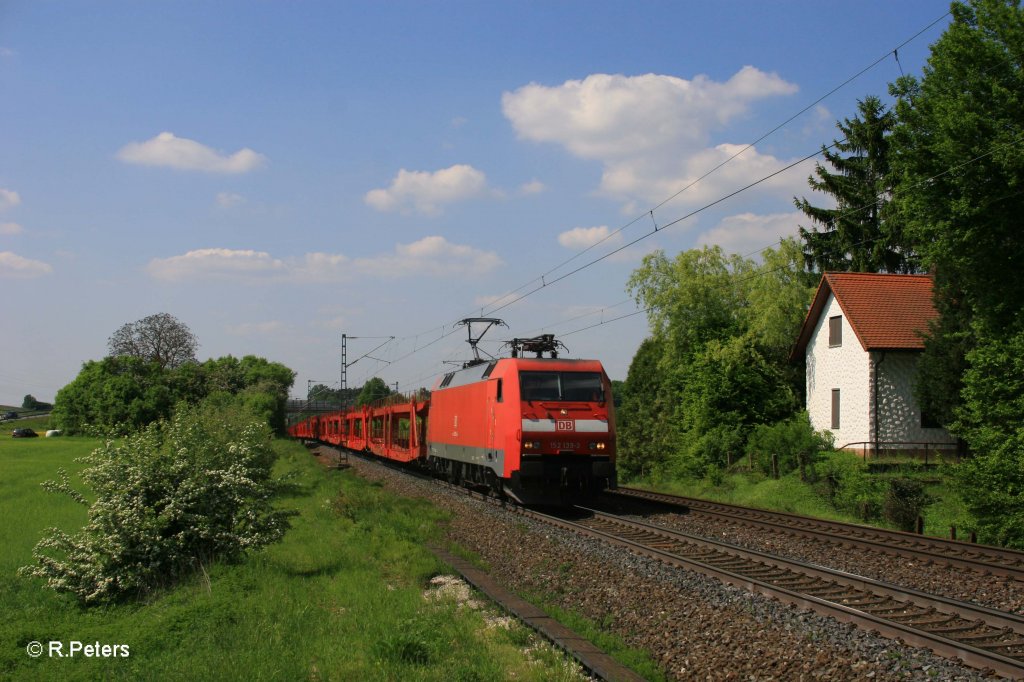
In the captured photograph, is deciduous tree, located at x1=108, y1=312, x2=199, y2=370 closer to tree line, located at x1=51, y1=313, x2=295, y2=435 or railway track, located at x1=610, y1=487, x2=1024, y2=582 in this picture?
tree line, located at x1=51, y1=313, x2=295, y2=435

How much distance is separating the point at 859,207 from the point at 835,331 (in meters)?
11.3

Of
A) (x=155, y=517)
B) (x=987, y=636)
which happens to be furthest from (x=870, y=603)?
(x=155, y=517)

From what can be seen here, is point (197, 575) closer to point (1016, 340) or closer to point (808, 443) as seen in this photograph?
point (1016, 340)

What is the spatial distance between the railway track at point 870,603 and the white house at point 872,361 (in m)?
17.1

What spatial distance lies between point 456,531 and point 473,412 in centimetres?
540

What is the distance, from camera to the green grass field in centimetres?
662

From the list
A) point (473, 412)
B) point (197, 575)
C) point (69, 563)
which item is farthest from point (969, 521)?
point (69, 563)

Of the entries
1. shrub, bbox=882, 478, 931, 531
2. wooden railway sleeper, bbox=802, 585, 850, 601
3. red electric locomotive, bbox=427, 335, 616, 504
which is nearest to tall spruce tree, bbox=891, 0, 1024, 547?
shrub, bbox=882, 478, 931, 531

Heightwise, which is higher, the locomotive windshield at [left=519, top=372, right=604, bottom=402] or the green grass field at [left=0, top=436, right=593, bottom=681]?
the locomotive windshield at [left=519, top=372, right=604, bottom=402]

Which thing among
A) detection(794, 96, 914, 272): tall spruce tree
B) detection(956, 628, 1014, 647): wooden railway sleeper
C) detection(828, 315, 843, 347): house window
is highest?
detection(794, 96, 914, 272): tall spruce tree

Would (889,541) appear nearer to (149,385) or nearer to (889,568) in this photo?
(889,568)

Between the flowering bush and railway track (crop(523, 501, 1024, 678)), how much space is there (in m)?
5.52

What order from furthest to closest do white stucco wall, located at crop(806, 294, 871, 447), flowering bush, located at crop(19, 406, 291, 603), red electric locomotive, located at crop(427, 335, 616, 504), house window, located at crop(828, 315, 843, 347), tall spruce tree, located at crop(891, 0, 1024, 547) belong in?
house window, located at crop(828, 315, 843, 347) < white stucco wall, located at crop(806, 294, 871, 447) < red electric locomotive, located at crop(427, 335, 616, 504) < tall spruce tree, located at crop(891, 0, 1024, 547) < flowering bush, located at crop(19, 406, 291, 603)

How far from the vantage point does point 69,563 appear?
9.38m
